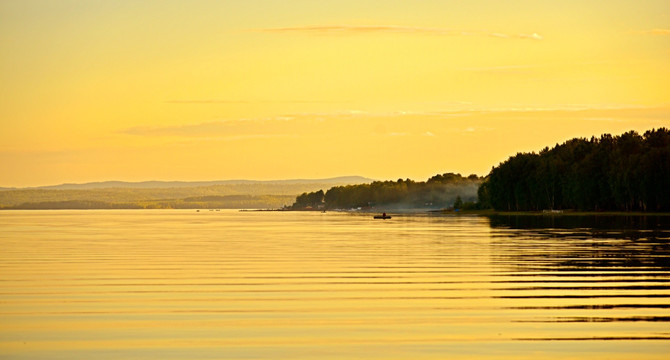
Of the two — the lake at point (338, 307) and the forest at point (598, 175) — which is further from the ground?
the forest at point (598, 175)

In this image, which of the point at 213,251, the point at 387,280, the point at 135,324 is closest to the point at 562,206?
the point at 213,251

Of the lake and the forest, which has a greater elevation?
the forest

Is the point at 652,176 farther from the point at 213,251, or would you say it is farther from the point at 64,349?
the point at 64,349

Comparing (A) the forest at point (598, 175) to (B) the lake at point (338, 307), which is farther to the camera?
(A) the forest at point (598, 175)

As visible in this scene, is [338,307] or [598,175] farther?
[598,175]

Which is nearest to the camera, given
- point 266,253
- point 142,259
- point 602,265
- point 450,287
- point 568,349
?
point 568,349

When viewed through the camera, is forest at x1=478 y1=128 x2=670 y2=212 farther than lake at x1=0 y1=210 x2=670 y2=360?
Yes

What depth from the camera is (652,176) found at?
146750 millimetres

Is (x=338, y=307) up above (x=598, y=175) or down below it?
below

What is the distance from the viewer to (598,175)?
16225 centimetres

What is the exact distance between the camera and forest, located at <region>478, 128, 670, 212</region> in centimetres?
14762

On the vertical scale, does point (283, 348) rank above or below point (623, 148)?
below

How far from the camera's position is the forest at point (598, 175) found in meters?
148

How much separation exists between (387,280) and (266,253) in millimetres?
18039
